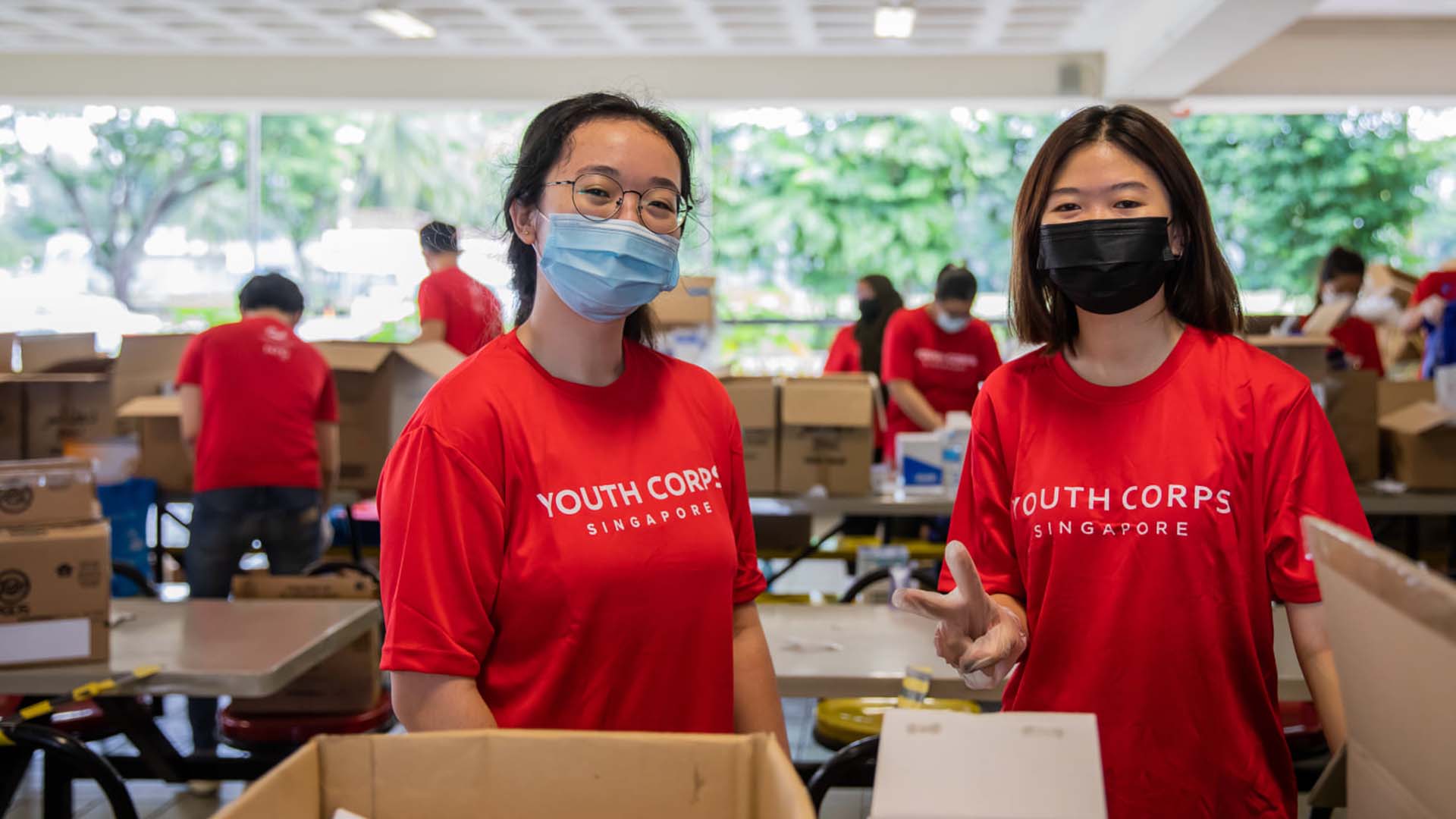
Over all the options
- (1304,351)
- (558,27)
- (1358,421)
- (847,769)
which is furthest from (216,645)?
(558,27)

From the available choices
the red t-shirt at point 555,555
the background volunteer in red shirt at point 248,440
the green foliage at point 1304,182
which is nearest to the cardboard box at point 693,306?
the background volunteer in red shirt at point 248,440

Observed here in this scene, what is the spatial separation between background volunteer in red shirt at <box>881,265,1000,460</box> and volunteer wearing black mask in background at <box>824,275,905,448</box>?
86 cm

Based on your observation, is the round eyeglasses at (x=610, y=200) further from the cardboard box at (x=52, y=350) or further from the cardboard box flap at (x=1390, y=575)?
the cardboard box at (x=52, y=350)

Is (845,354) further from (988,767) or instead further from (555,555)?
(988,767)

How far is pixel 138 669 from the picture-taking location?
7.45 feet

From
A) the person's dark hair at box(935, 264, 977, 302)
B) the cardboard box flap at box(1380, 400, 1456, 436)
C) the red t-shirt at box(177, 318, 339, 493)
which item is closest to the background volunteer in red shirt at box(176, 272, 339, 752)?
the red t-shirt at box(177, 318, 339, 493)

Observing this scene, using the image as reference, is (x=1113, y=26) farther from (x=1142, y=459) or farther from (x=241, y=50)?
(x=1142, y=459)

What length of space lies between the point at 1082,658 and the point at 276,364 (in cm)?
341

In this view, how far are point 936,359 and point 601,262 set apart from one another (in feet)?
12.9

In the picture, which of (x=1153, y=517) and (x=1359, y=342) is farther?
(x=1359, y=342)

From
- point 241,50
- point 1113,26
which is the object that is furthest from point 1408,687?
point 241,50

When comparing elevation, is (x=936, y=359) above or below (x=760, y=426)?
above

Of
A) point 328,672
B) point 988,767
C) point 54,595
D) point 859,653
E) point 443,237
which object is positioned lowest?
point 328,672

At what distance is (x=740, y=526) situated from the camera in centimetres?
157
